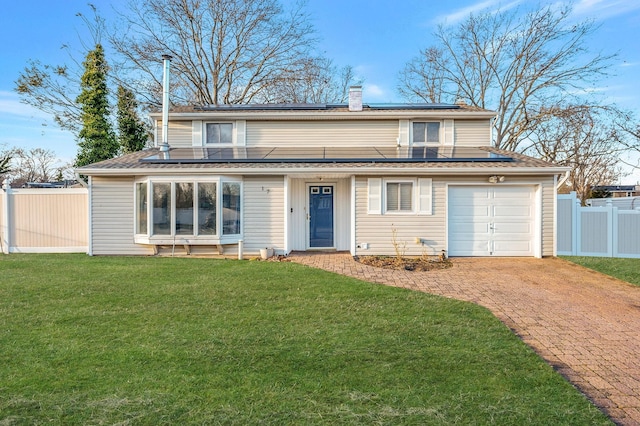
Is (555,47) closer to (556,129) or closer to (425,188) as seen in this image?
(556,129)

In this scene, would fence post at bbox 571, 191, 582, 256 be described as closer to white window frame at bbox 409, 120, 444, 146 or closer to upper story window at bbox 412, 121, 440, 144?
white window frame at bbox 409, 120, 444, 146

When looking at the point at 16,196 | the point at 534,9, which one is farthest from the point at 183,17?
the point at 534,9

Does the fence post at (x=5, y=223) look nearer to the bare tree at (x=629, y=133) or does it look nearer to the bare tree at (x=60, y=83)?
the bare tree at (x=60, y=83)

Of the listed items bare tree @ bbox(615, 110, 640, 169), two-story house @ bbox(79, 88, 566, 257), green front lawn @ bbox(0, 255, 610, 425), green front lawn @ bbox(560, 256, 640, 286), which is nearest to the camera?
green front lawn @ bbox(0, 255, 610, 425)

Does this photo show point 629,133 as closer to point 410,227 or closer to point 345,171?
point 410,227

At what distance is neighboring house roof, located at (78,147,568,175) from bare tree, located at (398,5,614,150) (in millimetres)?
14979

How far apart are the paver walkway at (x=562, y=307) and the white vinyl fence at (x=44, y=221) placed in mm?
7237

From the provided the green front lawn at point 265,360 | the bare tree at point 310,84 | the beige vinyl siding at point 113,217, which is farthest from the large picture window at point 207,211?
the bare tree at point 310,84

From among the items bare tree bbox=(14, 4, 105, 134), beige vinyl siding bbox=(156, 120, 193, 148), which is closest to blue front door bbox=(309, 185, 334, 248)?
beige vinyl siding bbox=(156, 120, 193, 148)

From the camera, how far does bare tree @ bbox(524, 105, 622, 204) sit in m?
21.1

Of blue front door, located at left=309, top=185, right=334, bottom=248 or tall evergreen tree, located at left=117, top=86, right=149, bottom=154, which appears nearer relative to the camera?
blue front door, located at left=309, top=185, right=334, bottom=248

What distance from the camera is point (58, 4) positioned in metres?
14.6

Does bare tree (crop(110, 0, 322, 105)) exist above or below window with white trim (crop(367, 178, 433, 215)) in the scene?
above

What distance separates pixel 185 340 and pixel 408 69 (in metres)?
26.1
